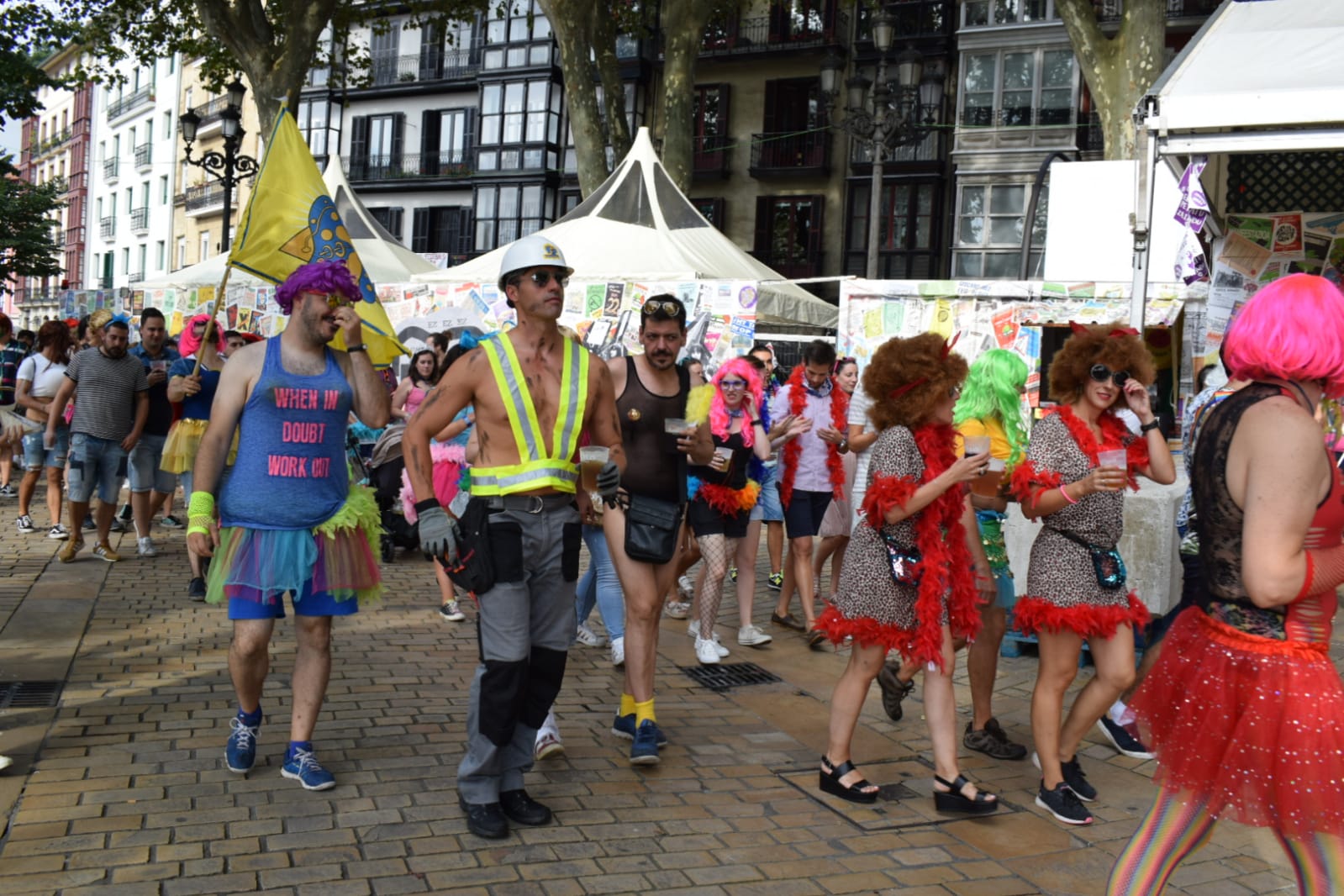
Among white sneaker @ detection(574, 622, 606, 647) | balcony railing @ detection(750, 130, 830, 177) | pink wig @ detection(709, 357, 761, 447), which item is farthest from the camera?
balcony railing @ detection(750, 130, 830, 177)

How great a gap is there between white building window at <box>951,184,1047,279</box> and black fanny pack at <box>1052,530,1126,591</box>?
93.0ft

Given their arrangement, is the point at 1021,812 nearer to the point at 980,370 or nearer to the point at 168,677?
the point at 980,370

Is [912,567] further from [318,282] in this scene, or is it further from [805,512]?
[805,512]

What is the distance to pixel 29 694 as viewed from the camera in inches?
221

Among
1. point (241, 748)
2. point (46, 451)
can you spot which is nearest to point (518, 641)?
point (241, 748)

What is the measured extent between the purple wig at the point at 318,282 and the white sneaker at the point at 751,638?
3.62m

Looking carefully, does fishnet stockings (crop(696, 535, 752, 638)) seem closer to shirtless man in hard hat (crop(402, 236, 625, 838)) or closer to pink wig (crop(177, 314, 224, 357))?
shirtless man in hard hat (crop(402, 236, 625, 838))

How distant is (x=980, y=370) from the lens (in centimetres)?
551

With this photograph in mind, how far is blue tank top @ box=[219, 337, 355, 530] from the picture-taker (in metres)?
4.53

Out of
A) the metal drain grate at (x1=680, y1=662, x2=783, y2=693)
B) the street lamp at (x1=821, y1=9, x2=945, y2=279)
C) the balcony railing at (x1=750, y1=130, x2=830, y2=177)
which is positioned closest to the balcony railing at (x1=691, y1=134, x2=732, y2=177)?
the balcony railing at (x1=750, y1=130, x2=830, y2=177)

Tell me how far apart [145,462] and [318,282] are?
6.03 metres

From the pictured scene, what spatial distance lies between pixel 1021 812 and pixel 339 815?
258 cm

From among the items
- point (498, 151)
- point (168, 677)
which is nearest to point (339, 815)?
point (168, 677)

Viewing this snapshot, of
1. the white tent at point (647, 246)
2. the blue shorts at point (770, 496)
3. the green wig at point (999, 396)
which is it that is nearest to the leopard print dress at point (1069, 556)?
the green wig at point (999, 396)
